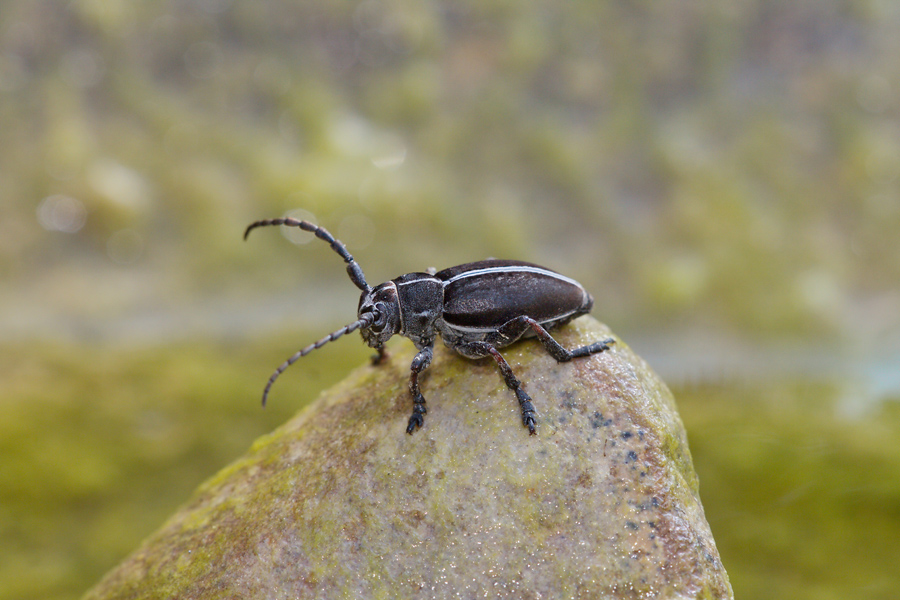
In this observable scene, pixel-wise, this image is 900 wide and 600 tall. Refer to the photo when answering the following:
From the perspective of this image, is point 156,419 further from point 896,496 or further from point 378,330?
point 896,496

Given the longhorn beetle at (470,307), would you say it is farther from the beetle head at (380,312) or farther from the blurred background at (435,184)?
the blurred background at (435,184)

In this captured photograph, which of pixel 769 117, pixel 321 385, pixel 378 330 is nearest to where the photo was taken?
pixel 378 330

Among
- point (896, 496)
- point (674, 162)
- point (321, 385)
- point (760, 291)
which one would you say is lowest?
point (896, 496)

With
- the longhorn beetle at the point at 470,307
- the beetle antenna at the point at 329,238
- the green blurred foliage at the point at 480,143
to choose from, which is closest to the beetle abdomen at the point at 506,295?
the longhorn beetle at the point at 470,307

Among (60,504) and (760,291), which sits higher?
(760,291)

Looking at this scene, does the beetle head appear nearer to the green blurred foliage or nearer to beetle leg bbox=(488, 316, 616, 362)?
beetle leg bbox=(488, 316, 616, 362)

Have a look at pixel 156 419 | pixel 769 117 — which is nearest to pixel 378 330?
pixel 156 419

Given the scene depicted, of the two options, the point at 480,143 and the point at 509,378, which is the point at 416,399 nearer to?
the point at 509,378
